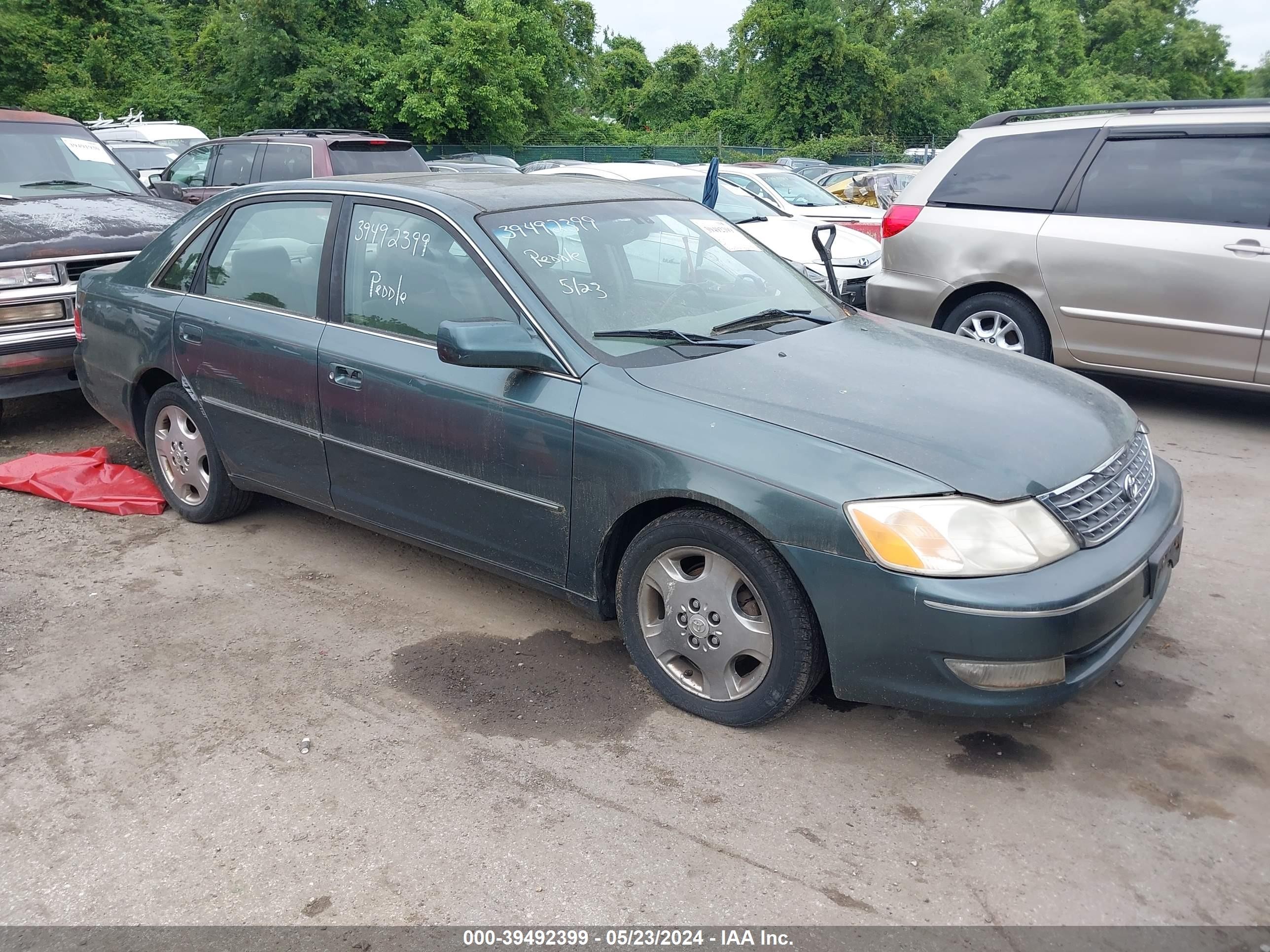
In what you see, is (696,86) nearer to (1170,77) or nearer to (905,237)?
(1170,77)

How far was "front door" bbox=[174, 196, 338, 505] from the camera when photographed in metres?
4.32

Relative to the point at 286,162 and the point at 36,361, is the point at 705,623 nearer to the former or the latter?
the point at 36,361

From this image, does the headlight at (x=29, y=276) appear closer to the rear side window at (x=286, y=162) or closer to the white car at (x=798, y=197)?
the rear side window at (x=286, y=162)

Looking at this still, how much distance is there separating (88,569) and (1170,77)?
248 feet

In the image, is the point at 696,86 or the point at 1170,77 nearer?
the point at 696,86

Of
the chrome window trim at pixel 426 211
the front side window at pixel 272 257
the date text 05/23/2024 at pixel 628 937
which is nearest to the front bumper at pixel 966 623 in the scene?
the date text 05/23/2024 at pixel 628 937

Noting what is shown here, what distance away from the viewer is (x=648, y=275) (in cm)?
409

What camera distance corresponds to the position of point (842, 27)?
43.1 metres

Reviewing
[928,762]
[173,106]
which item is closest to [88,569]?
[928,762]

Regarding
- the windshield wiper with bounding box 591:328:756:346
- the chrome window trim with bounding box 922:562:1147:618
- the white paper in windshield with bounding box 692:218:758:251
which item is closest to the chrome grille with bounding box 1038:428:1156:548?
the chrome window trim with bounding box 922:562:1147:618

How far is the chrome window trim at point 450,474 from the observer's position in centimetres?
→ 362

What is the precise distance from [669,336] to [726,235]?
1.09 metres

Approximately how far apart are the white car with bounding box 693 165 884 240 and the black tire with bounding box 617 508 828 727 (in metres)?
8.26

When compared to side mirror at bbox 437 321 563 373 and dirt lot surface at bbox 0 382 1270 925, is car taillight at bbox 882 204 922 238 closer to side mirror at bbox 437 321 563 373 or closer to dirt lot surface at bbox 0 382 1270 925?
dirt lot surface at bbox 0 382 1270 925
